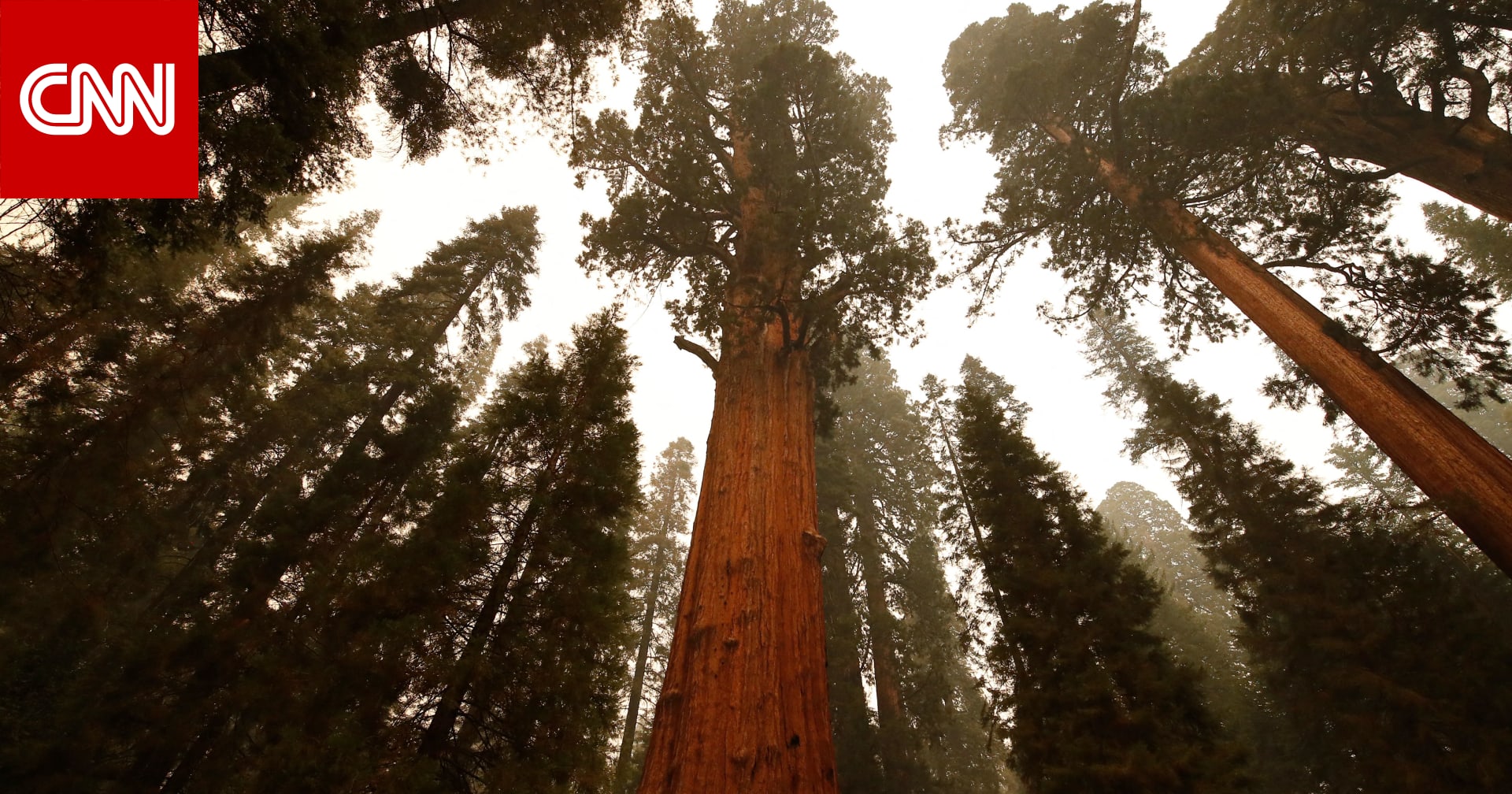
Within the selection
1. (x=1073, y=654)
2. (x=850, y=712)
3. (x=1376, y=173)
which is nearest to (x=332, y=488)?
(x=850, y=712)

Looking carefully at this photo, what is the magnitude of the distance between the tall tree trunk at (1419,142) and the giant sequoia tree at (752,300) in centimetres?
822

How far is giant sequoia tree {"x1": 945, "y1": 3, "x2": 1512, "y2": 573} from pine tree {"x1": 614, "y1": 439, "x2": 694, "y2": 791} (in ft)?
46.3

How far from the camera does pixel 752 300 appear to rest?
5906mm

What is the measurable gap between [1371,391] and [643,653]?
19.8 metres

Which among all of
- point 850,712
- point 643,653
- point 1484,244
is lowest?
point 850,712

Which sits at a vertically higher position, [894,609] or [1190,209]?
[1190,209]

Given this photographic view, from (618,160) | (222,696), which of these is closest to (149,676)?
(222,696)

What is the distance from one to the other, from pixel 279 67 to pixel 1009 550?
11258mm

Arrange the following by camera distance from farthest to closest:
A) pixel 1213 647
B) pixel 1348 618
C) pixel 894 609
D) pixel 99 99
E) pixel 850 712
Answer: pixel 1213 647 < pixel 894 609 < pixel 850 712 < pixel 1348 618 < pixel 99 99

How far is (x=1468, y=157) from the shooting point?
8125 mm

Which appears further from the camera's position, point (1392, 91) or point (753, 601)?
point (1392, 91)

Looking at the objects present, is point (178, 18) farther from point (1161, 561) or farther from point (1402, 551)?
point (1161, 561)

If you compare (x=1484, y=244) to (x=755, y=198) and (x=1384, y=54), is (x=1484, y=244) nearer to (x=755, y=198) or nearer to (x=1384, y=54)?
(x=1384, y=54)

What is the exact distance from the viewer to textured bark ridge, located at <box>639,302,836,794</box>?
267 centimetres
